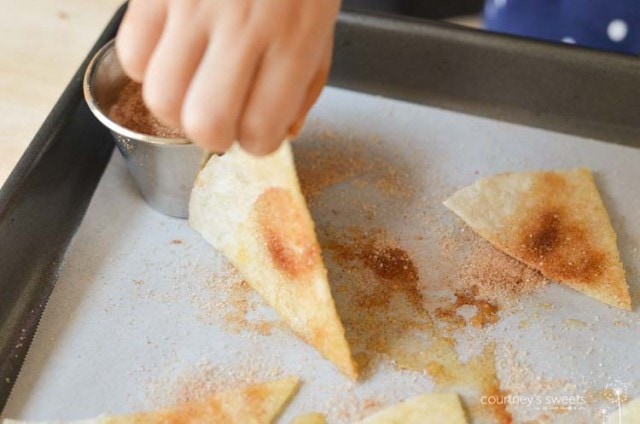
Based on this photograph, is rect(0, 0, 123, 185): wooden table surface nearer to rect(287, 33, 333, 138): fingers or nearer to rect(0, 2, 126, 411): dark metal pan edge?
rect(0, 2, 126, 411): dark metal pan edge

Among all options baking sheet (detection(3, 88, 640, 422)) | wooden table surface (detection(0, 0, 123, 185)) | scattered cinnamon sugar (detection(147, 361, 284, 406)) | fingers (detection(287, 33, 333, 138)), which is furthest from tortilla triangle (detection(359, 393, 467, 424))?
wooden table surface (detection(0, 0, 123, 185))

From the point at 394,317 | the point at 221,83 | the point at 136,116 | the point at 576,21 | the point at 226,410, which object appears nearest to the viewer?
the point at 221,83

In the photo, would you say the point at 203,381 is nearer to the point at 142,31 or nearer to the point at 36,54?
the point at 142,31

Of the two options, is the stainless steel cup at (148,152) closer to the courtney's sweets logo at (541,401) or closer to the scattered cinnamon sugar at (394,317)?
the scattered cinnamon sugar at (394,317)

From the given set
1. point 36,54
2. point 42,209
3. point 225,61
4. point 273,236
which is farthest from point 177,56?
point 36,54

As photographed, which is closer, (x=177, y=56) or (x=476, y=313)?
(x=177, y=56)

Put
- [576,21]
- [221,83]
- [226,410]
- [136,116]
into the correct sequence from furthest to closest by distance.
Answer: [576,21] < [136,116] < [226,410] < [221,83]

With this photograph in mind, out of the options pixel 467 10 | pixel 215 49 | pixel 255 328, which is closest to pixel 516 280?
pixel 255 328

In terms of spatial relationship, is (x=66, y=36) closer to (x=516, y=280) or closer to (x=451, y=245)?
(x=451, y=245)

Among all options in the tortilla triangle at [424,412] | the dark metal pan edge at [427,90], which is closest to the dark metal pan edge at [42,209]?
the dark metal pan edge at [427,90]
